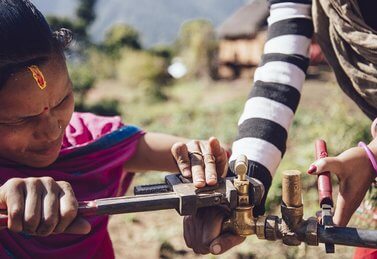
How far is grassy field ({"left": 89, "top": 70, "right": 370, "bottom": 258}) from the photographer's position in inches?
146

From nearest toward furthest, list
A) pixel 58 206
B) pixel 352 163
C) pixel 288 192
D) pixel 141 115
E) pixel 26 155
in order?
pixel 58 206, pixel 288 192, pixel 352 163, pixel 26 155, pixel 141 115

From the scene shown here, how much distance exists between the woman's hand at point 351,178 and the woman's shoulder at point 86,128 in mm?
921

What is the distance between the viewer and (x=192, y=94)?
50.2ft

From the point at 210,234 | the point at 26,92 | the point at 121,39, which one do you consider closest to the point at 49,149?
the point at 26,92

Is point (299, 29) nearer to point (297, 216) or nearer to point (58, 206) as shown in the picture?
point (297, 216)

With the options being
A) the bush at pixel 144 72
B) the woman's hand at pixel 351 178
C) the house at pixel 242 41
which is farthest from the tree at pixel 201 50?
the woman's hand at pixel 351 178

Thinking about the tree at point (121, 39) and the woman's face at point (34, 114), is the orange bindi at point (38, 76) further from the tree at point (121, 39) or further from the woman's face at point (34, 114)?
the tree at point (121, 39)

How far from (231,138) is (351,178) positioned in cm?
644

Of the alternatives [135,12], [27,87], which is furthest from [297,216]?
[135,12]

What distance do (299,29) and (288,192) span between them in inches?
31.8

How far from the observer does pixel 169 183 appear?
1.37 m

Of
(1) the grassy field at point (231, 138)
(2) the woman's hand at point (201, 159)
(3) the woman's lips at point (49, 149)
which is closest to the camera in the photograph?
(2) the woman's hand at point (201, 159)

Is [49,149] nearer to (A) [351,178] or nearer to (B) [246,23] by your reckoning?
(A) [351,178]

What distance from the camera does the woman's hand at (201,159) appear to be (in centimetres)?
143
